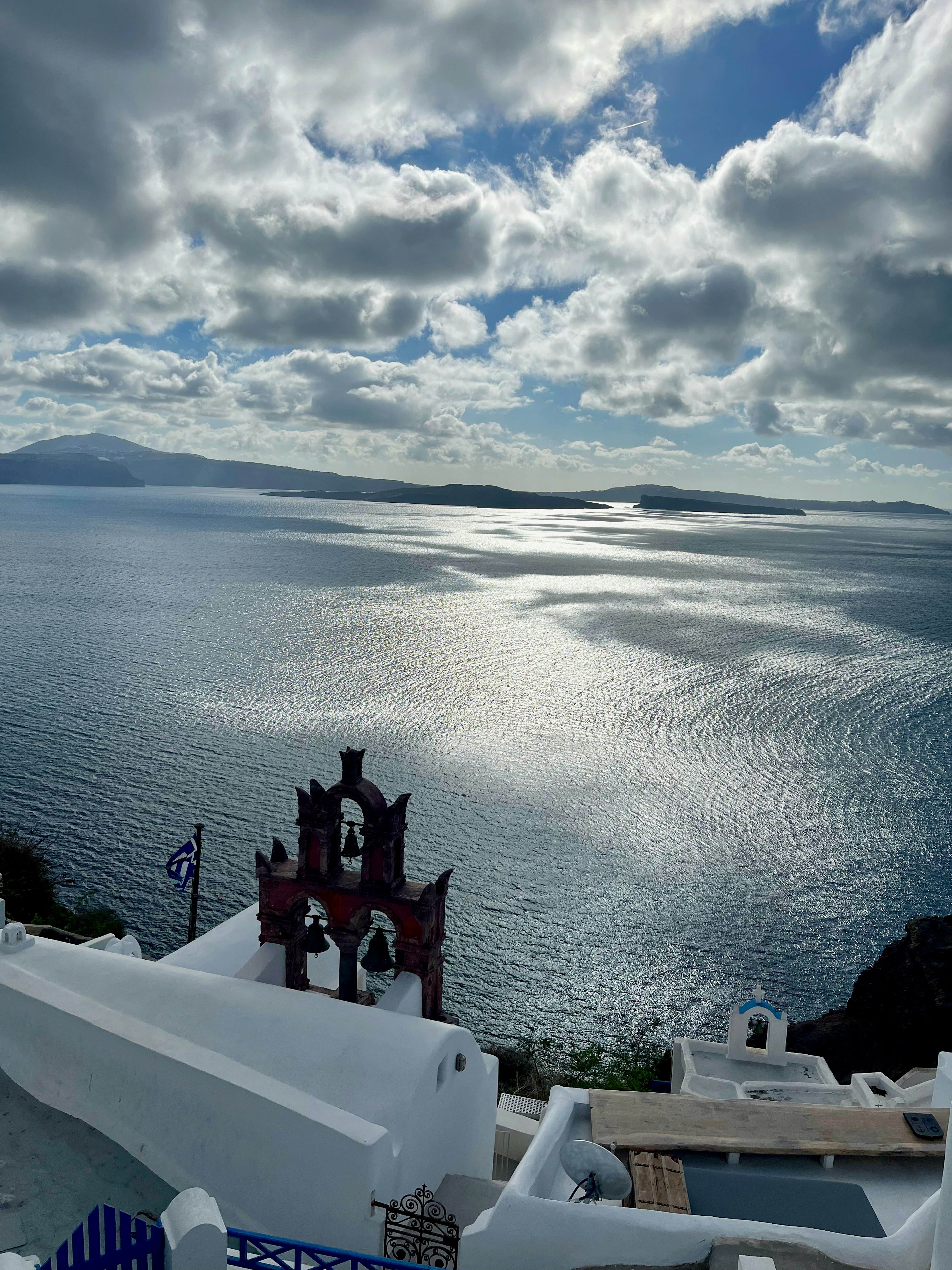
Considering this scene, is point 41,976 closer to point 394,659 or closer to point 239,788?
point 239,788

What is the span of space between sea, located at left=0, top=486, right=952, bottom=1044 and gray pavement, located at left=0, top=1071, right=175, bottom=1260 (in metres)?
22.8

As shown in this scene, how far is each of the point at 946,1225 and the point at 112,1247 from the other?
21.8 feet

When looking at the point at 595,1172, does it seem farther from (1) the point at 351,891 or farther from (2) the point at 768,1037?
(2) the point at 768,1037

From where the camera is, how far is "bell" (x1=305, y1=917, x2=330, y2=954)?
48.9 feet

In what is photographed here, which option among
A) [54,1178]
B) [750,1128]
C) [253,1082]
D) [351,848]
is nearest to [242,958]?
[351,848]

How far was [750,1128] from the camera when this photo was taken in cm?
1031

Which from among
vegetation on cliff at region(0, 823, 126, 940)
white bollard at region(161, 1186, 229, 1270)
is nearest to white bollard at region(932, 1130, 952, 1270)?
white bollard at region(161, 1186, 229, 1270)

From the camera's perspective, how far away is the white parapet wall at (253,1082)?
9.77m

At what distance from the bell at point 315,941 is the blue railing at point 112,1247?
338 inches

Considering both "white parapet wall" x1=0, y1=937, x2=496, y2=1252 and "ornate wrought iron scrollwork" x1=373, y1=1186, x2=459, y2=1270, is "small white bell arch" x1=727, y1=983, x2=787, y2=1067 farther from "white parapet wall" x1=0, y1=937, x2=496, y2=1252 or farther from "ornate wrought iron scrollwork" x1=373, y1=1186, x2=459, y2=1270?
"ornate wrought iron scrollwork" x1=373, y1=1186, x2=459, y2=1270

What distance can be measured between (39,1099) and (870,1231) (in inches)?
418

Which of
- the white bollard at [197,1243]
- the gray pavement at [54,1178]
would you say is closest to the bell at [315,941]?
the gray pavement at [54,1178]

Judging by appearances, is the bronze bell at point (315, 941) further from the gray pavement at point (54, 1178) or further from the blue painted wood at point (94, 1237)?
the blue painted wood at point (94, 1237)

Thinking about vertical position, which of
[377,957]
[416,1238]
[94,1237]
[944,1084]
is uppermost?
[94,1237]
